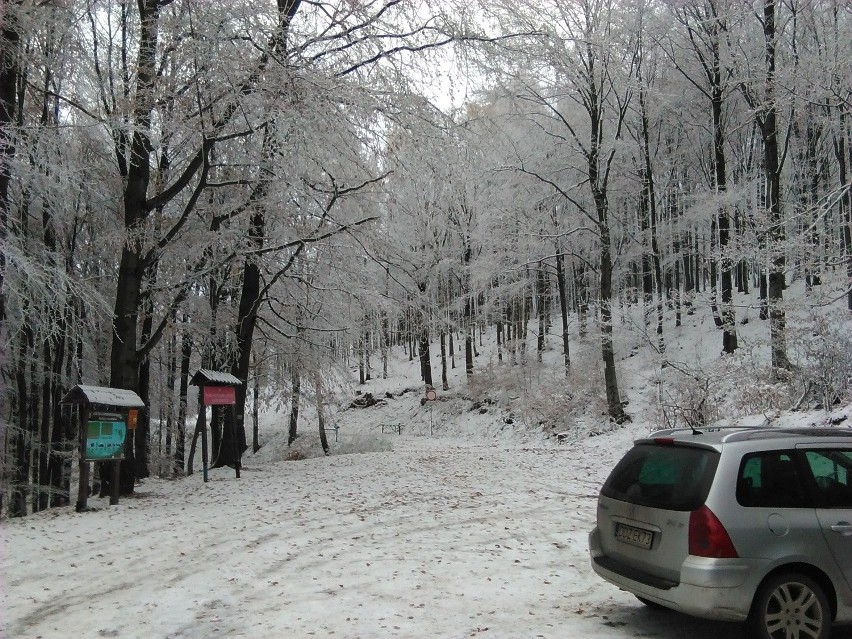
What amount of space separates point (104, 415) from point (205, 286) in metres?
6.56

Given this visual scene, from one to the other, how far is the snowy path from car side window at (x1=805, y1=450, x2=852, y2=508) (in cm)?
110

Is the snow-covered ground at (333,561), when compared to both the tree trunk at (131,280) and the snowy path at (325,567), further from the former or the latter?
the tree trunk at (131,280)

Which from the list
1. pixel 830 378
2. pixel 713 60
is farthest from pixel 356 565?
pixel 713 60

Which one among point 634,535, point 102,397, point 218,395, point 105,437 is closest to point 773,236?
point 634,535

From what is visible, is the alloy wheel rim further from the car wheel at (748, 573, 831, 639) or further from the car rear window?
the car rear window

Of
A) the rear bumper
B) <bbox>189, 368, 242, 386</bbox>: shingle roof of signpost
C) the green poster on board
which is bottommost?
the rear bumper

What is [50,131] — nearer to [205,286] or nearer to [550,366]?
[205,286]

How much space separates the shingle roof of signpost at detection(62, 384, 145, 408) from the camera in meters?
9.08

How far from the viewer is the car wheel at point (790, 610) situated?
3951mm

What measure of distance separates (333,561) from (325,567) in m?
0.23

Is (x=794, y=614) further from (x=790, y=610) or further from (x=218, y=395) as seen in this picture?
(x=218, y=395)

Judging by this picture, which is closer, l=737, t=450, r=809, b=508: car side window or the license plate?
l=737, t=450, r=809, b=508: car side window

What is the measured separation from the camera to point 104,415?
961 cm

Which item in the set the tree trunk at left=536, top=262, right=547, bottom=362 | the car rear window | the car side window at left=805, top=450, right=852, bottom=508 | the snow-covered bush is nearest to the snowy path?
the car rear window
